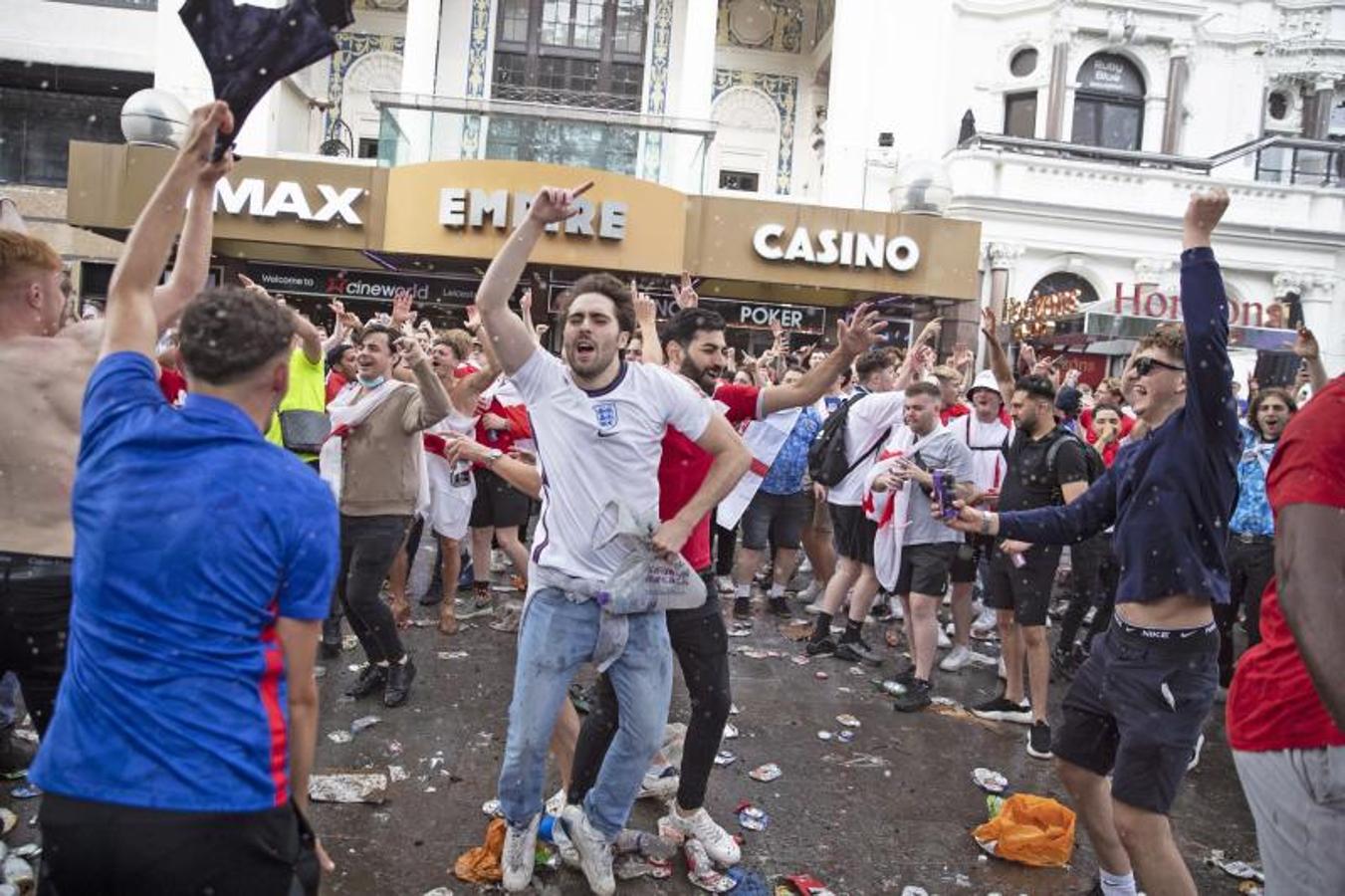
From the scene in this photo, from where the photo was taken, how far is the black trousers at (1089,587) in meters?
6.66

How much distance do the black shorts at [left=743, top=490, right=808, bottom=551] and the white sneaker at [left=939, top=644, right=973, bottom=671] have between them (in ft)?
5.70

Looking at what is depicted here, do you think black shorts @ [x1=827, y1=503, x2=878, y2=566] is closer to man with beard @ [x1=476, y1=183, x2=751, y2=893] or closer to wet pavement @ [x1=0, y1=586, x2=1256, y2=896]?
wet pavement @ [x1=0, y1=586, x2=1256, y2=896]

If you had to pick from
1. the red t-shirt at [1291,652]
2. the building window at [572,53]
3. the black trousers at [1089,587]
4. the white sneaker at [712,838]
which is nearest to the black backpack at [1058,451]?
the black trousers at [1089,587]

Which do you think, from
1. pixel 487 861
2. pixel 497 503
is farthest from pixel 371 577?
pixel 487 861

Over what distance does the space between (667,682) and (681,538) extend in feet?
1.96

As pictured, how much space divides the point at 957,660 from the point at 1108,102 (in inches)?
822

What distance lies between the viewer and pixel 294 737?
1905mm

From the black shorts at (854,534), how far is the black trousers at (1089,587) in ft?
4.81

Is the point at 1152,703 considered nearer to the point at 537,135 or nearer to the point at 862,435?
the point at 862,435

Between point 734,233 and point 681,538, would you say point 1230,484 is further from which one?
point 734,233

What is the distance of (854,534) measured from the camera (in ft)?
22.8

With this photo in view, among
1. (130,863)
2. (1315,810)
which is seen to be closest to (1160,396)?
(1315,810)

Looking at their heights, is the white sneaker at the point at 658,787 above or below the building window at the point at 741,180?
below

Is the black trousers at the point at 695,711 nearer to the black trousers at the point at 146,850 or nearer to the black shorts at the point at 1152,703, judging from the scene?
the black shorts at the point at 1152,703
